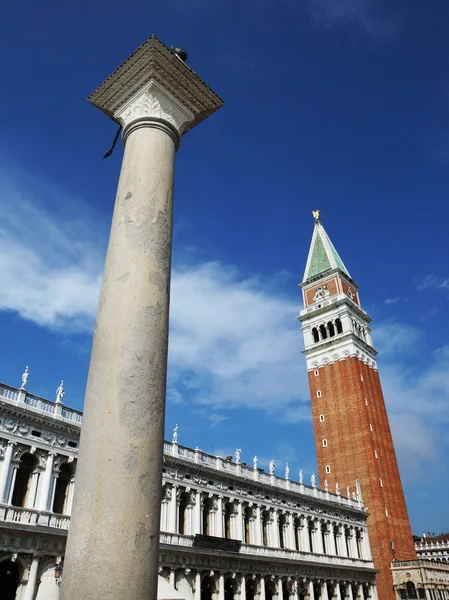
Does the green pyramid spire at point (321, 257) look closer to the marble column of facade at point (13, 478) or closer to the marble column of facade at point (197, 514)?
the marble column of facade at point (197, 514)

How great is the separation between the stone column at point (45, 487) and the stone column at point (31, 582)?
2040mm

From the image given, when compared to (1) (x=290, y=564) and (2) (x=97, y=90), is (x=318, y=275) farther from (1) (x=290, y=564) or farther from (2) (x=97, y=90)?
(2) (x=97, y=90)

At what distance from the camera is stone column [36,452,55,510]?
21342mm

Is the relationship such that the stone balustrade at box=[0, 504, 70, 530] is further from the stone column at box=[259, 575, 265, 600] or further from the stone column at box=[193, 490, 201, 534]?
the stone column at box=[259, 575, 265, 600]

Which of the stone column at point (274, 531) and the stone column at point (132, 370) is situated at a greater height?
the stone column at point (274, 531)

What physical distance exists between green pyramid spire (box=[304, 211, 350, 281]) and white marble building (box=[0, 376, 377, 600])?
26311mm

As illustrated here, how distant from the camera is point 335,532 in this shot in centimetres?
4206

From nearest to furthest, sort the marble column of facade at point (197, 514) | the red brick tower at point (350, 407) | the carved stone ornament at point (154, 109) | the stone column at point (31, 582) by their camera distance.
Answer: the carved stone ornament at point (154, 109)
the stone column at point (31, 582)
the marble column of facade at point (197, 514)
the red brick tower at point (350, 407)

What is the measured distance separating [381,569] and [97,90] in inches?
1889

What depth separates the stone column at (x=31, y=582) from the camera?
19.4 meters

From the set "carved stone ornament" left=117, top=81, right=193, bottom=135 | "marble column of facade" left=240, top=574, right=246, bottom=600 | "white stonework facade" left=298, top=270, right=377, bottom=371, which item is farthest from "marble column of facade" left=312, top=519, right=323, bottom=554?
"carved stone ornament" left=117, top=81, right=193, bottom=135

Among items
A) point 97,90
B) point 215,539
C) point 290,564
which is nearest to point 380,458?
point 290,564

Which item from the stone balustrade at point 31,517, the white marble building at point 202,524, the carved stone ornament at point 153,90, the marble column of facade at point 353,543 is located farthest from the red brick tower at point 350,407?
the carved stone ornament at point 153,90

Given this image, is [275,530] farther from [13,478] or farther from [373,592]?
[13,478]
